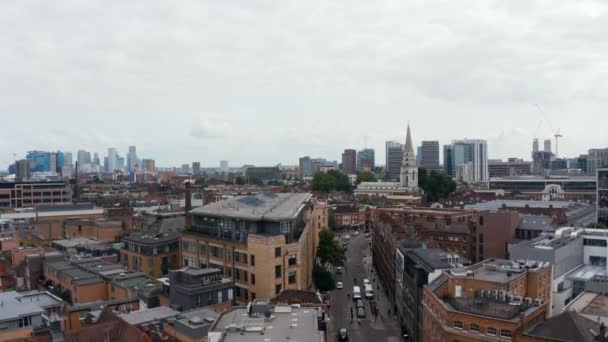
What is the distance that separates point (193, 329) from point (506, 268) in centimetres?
2641

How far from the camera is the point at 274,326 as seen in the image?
32.4 m

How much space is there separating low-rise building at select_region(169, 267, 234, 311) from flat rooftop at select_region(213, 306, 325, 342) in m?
7.53

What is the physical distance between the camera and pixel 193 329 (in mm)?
34750

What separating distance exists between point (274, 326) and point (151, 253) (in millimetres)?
36840

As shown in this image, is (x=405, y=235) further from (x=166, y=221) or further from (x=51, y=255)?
(x=51, y=255)

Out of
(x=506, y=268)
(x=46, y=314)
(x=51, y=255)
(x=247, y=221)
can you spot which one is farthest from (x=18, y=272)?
(x=506, y=268)

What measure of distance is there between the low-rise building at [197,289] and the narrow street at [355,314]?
10486 millimetres

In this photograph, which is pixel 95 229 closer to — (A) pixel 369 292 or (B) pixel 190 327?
(A) pixel 369 292

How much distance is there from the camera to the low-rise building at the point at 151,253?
64750mm

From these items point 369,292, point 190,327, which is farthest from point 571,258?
point 190,327

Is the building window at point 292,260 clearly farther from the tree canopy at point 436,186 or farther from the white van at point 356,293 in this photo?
the tree canopy at point 436,186

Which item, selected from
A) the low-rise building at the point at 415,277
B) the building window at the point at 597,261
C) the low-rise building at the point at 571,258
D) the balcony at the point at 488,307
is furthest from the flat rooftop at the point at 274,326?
the building window at the point at 597,261

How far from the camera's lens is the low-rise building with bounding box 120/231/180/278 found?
6475cm

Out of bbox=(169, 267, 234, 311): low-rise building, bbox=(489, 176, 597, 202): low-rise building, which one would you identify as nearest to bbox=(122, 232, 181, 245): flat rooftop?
bbox=(169, 267, 234, 311): low-rise building
